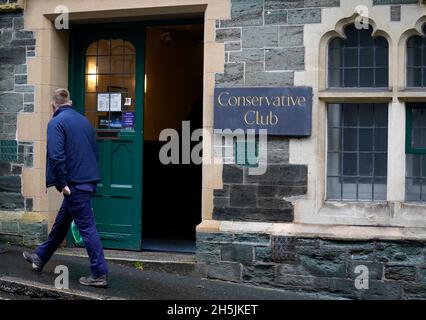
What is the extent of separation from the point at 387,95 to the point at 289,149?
1197 mm

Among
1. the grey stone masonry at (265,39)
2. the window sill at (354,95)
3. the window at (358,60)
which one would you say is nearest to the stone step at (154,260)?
the grey stone masonry at (265,39)

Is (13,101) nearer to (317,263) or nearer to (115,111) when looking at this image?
(115,111)

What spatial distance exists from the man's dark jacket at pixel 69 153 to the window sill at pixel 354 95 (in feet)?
8.50

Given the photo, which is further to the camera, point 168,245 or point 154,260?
point 168,245

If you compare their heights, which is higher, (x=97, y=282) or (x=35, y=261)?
(x=35, y=261)

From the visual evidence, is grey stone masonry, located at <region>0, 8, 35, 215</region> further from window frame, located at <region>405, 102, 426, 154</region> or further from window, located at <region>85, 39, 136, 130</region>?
window frame, located at <region>405, 102, 426, 154</region>

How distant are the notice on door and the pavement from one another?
6.66ft

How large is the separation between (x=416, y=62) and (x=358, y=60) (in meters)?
0.62

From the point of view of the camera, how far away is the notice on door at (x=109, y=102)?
8.19 meters

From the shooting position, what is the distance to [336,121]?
7.11 m

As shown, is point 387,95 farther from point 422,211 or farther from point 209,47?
point 209,47

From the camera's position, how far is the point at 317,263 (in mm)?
6816

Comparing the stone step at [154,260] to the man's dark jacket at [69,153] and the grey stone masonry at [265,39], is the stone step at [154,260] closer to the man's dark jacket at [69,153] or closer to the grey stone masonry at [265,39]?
the man's dark jacket at [69,153]

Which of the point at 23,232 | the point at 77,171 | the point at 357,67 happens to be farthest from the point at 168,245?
the point at 357,67
